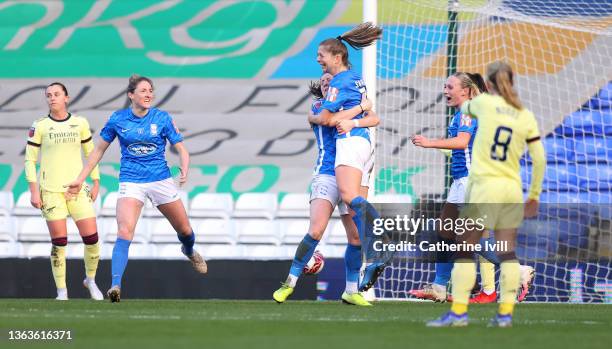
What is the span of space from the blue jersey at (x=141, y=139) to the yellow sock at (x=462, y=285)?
11.6ft

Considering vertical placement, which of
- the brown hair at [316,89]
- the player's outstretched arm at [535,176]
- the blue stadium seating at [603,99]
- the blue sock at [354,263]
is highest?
the blue stadium seating at [603,99]

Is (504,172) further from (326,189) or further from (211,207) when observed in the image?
(211,207)

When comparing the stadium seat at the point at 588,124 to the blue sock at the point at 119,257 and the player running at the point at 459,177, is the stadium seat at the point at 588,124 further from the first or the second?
the blue sock at the point at 119,257

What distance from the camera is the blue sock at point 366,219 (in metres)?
8.32

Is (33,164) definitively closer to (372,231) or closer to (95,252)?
(95,252)

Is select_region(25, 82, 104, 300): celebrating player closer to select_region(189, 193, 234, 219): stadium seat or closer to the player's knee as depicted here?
the player's knee

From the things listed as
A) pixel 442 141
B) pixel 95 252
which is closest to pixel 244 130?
pixel 95 252

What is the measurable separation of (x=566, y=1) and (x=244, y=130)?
6661mm

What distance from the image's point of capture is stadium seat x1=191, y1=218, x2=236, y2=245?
14305 mm

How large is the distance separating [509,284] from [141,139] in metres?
3.76

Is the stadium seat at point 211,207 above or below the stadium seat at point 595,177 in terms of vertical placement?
below

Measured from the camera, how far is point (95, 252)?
10016 millimetres

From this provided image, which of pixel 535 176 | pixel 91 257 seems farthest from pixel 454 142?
pixel 91 257

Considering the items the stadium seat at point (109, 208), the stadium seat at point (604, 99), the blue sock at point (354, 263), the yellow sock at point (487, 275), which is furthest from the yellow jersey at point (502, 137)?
the stadium seat at point (109, 208)
